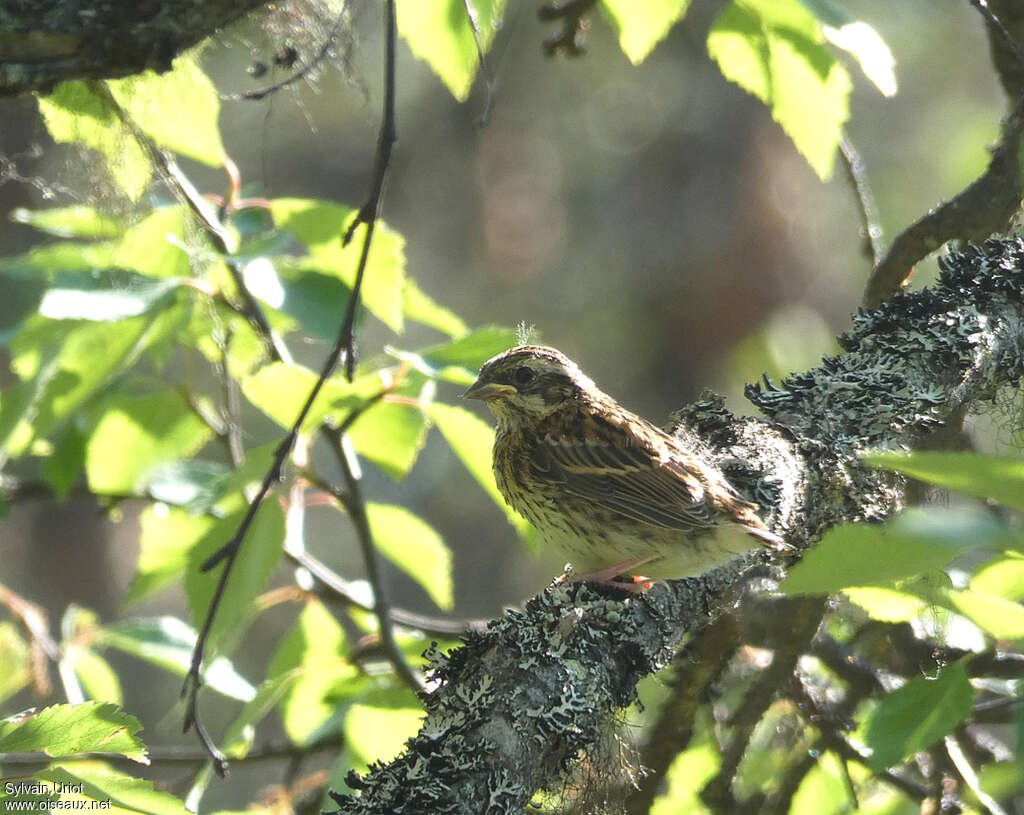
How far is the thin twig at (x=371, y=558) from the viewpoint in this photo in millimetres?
2910

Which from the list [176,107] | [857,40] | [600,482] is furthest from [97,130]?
[857,40]

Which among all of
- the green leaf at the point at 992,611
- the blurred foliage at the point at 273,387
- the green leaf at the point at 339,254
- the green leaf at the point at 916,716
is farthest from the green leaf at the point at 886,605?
the green leaf at the point at 339,254

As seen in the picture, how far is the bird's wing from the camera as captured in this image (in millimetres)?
2750

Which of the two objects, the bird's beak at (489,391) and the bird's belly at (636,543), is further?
the bird's beak at (489,391)

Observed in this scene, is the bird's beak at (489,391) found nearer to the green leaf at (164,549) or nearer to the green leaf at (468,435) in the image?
the green leaf at (468,435)

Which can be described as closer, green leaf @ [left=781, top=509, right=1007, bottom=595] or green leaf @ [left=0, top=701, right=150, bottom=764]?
green leaf @ [left=781, top=509, right=1007, bottom=595]

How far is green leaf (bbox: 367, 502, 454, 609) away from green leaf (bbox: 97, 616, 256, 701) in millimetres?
567

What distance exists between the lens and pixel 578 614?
6.95 feet

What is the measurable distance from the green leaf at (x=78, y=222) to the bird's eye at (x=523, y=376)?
1.27 m

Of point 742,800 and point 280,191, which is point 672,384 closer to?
point 280,191

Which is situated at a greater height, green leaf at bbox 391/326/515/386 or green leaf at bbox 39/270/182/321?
green leaf at bbox 391/326/515/386

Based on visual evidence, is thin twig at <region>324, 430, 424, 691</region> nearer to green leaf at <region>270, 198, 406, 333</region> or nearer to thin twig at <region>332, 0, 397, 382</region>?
green leaf at <region>270, 198, 406, 333</region>

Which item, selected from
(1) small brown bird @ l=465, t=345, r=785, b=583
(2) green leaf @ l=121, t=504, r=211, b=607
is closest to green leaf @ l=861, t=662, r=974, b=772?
(1) small brown bird @ l=465, t=345, r=785, b=583

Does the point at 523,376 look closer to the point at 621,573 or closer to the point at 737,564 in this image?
the point at 621,573
